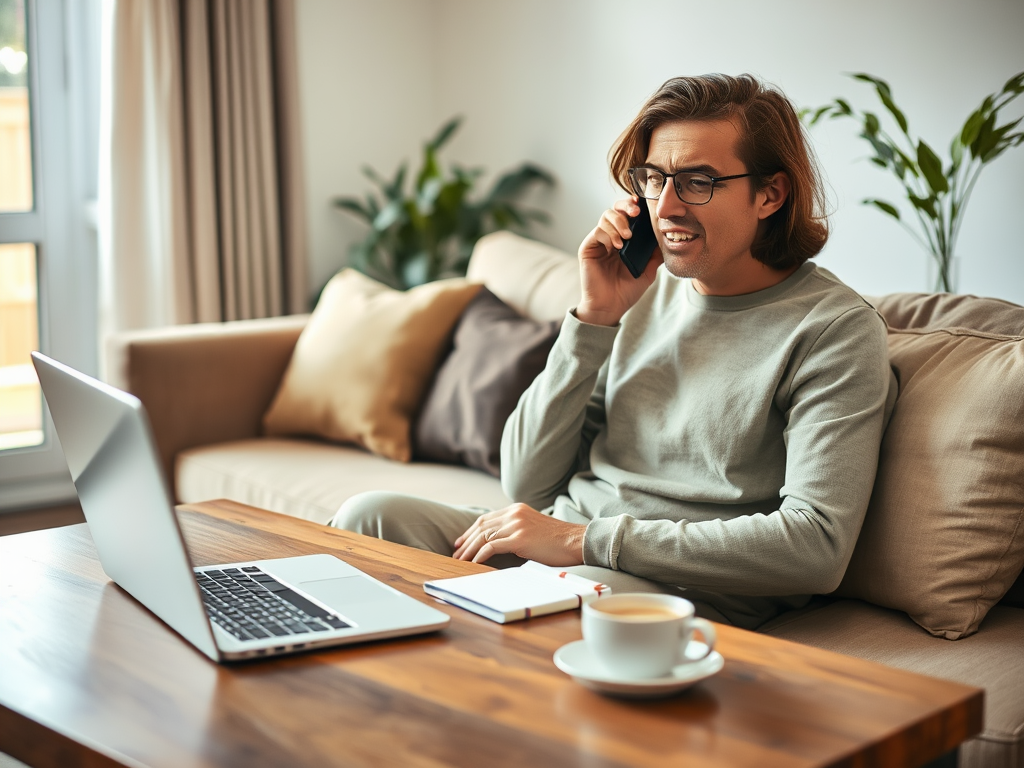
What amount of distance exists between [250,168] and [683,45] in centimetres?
140

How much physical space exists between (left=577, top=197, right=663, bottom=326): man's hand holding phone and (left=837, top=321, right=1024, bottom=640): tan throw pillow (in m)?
0.45

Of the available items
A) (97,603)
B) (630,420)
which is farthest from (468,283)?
(97,603)

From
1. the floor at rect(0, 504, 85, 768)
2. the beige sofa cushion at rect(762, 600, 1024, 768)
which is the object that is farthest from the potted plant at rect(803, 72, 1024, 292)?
the floor at rect(0, 504, 85, 768)

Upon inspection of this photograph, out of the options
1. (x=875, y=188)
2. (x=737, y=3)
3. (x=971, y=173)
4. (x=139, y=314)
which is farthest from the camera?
(x=139, y=314)

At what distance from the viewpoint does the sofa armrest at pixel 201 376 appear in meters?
2.64

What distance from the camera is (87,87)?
3.37 metres

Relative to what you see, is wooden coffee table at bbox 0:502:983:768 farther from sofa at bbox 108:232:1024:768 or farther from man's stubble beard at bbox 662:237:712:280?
man's stubble beard at bbox 662:237:712:280

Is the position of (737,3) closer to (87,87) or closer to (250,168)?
(250,168)

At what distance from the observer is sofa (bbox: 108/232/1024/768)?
4.50ft

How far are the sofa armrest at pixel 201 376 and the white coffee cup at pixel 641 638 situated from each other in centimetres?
201

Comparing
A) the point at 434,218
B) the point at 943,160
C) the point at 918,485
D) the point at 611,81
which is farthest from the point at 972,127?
the point at 434,218

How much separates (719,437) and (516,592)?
0.50 metres

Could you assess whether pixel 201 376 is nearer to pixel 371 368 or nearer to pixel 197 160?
pixel 371 368

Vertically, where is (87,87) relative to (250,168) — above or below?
above
